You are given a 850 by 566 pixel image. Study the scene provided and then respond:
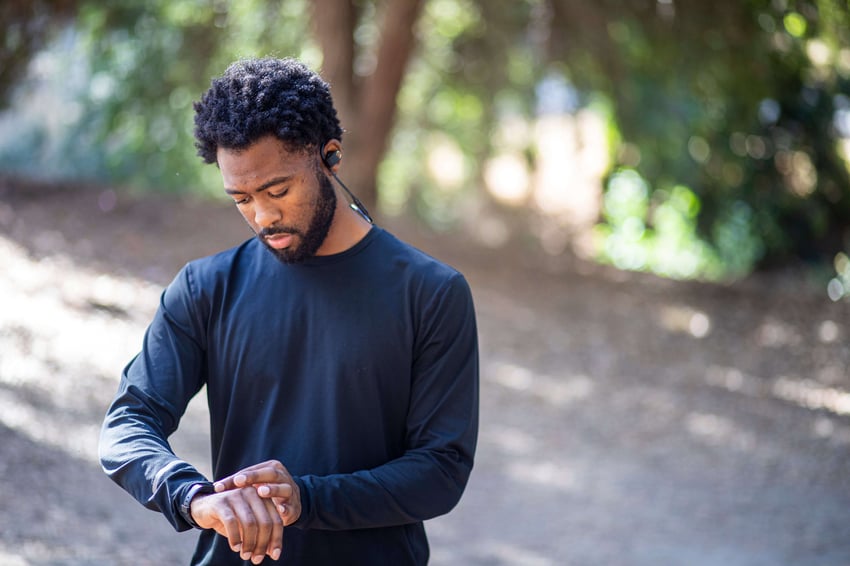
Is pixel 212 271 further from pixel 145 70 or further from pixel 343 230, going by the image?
pixel 145 70

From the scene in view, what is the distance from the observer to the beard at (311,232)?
239 centimetres

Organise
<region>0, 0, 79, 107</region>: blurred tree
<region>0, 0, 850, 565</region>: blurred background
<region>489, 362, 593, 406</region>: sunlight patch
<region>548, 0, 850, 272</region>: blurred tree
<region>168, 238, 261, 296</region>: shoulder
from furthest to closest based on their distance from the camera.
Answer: <region>548, 0, 850, 272</region>: blurred tree → <region>0, 0, 79, 107</region>: blurred tree → <region>489, 362, 593, 406</region>: sunlight patch → <region>0, 0, 850, 565</region>: blurred background → <region>168, 238, 261, 296</region>: shoulder

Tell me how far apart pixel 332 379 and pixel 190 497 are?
0.44 metres

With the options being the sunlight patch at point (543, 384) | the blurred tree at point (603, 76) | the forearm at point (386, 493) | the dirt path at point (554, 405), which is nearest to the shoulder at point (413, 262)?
the forearm at point (386, 493)

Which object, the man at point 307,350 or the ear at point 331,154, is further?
the ear at point 331,154

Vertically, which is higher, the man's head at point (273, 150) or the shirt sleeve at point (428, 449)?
the man's head at point (273, 150)

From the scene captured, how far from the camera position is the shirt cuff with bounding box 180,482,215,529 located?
2062 mm

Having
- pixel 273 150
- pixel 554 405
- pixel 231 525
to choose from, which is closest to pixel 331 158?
pixel 273 150

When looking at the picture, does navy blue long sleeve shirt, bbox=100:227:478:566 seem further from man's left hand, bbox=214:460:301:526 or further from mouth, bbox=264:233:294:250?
man's left hand, bbox=214:460:301:526

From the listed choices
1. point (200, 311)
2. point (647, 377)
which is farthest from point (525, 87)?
point (200, 311)

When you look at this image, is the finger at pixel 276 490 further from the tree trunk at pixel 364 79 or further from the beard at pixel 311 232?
the tree trunk at pixel 364 79

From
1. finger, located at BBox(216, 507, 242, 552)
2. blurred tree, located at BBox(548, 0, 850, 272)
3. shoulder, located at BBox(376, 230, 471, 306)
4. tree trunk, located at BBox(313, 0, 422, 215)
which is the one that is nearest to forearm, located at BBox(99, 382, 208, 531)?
finger, located at BBox(216, 507, 242, 552)

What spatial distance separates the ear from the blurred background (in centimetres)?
297

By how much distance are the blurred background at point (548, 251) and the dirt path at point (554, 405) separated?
0.03 meters
